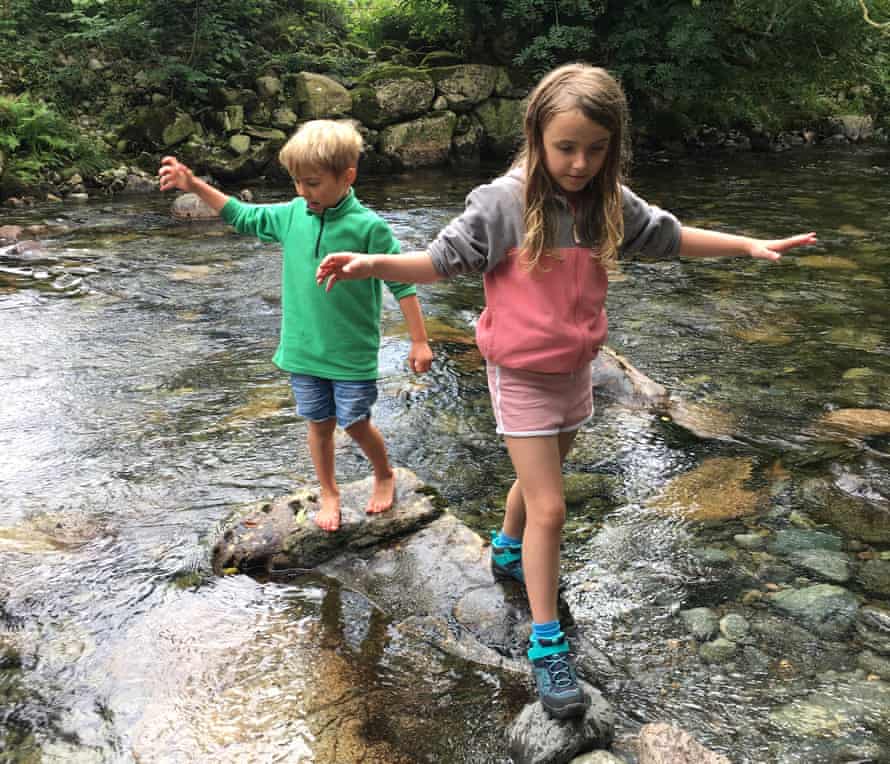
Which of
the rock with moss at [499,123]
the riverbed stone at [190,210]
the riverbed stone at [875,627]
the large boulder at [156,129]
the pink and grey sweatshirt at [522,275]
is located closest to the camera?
the pink and grey sweatshirt at [522,275]

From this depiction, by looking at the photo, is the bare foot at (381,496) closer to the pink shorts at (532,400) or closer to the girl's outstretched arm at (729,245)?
the pink shorts at (532,400)

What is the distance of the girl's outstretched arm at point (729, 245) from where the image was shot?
2365 millimetres

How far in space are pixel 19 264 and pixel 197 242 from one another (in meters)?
1.77

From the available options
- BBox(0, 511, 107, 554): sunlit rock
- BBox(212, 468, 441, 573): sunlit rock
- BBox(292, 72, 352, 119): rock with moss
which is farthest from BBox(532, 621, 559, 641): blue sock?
BBox(292, 72, 352, 119): rock with moss

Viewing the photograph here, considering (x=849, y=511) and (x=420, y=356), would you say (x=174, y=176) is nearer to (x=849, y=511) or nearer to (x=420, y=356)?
(x=420, y=356)

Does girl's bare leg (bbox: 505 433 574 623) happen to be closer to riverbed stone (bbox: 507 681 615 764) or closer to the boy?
riverbed stone (bbox: 507 681 615 764)

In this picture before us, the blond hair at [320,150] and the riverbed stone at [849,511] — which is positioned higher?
the blond hair at [320,150]

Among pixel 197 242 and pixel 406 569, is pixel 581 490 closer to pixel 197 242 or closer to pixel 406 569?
pixel 406 569

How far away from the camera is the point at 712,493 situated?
3.77m

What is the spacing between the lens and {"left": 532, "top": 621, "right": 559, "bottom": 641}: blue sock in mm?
2393

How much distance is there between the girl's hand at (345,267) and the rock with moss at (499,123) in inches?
525

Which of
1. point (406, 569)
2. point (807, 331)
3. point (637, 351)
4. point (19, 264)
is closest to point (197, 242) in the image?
point (19, 264)

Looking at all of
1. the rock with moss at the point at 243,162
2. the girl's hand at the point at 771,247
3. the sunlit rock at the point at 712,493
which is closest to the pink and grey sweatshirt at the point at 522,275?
the girl's hand at the point at 771,247

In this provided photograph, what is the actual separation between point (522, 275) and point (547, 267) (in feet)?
0.23
